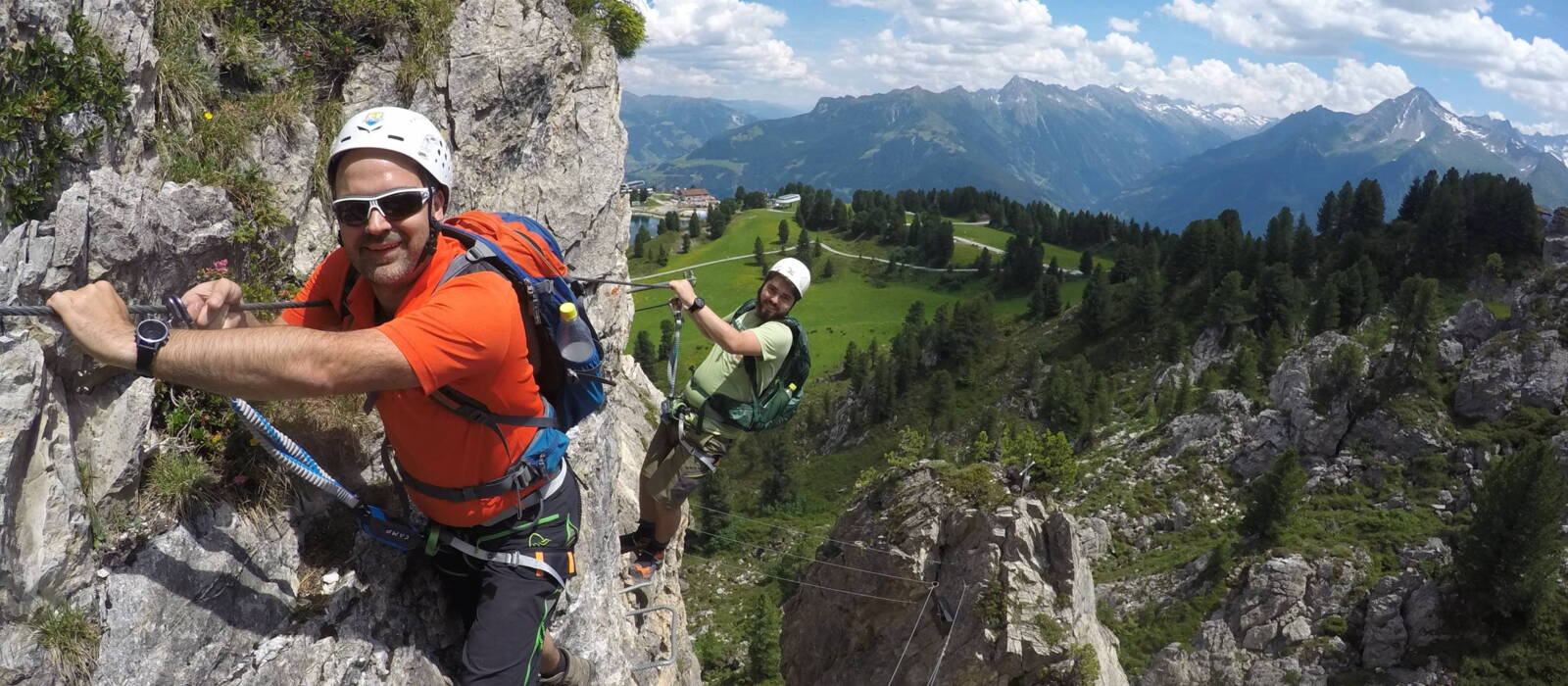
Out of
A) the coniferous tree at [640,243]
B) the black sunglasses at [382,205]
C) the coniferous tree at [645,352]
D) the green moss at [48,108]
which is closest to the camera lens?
the black sunglasses at [382,205]

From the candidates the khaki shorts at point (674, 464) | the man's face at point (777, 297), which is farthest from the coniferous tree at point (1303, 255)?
the man's face at point (777, 297)

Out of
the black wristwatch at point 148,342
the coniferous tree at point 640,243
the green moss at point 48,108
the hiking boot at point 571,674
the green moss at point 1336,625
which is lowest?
the coniferous tree at point 640,243

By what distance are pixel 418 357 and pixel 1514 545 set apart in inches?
1887

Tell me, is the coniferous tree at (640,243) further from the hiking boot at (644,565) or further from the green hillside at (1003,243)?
the hiking boot at (644,565)

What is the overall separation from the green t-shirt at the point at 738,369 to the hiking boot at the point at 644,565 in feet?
8.37

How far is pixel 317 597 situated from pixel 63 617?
5.36 feet

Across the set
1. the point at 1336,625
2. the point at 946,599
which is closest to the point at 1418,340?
the point at 1336,625

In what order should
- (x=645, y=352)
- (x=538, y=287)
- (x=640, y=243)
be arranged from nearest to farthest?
1. (x=538, y=287)
2. (x=645, y=352)
3. (x=640, y=243)

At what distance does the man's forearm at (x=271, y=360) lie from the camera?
3414 millimetres

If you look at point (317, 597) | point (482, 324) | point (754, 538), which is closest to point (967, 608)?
point (317, 597)

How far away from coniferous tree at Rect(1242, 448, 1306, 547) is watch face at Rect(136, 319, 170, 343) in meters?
51.9

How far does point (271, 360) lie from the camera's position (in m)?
A: 3.43

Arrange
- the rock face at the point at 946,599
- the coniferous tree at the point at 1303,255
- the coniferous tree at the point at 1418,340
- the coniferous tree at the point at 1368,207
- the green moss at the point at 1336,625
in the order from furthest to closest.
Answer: the coniferous tree at the point at 1368,207 → the coniferous tree at the point at 1303,255 → the coniferous tree at the point at 1418,340 → the green moss at the point at 1336,625 → the rock face at the point at 946,599

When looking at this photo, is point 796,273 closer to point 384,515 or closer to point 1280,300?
point 384,515
